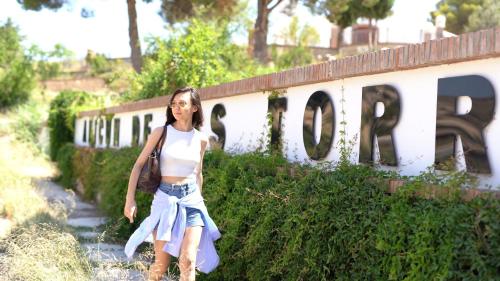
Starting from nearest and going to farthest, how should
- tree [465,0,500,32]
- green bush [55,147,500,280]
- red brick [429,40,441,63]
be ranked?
green bush [55,147,500,280], red brick [429,40,441,63], tree [465,0,500,32]

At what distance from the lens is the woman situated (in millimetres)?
4461

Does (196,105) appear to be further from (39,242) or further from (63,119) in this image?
(63,119)

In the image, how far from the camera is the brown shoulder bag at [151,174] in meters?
4.52

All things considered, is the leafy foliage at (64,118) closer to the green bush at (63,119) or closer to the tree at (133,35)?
the green bush at (63,119)

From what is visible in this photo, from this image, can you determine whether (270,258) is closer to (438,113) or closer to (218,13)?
(438,113)

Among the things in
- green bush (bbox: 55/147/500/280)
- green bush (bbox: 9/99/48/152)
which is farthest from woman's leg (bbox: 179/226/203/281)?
green bush (bbox: 9/99/48/152)

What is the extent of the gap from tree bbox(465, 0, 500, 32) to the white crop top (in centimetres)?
Answer: 3380

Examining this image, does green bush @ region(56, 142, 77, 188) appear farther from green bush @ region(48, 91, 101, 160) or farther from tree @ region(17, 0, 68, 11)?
tree @ region(17, 0, 68, 11)

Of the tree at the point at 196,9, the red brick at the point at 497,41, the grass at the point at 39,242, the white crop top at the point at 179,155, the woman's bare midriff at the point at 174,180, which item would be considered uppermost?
the tree at the point at 196,9

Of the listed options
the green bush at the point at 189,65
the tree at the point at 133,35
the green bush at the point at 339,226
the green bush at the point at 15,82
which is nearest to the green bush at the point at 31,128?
the green bush at the point at 15,82

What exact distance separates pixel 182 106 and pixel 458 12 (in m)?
37.3

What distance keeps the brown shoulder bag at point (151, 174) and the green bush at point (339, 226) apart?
97 cm

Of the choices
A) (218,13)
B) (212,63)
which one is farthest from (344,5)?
(212,63)

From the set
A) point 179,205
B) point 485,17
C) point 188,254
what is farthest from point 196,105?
point 485,17
